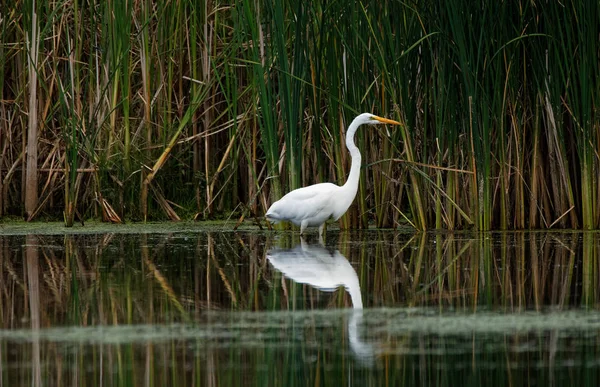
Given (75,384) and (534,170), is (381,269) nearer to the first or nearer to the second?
(534,170)

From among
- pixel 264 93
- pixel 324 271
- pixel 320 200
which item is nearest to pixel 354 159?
pixel 320 200

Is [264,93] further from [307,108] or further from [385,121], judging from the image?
[385,121]

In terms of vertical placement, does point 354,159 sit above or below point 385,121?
below

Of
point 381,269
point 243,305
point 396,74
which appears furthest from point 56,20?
point 243,305

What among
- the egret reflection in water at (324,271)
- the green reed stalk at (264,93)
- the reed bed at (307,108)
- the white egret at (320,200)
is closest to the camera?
the egret reflection in water at (324,271)

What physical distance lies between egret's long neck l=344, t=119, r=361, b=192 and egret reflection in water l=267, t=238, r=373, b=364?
26.5 inches

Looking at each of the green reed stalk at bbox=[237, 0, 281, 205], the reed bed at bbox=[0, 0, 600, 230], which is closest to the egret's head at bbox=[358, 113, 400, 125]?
the reed bed at bbox=[0, 0, 600, 230]

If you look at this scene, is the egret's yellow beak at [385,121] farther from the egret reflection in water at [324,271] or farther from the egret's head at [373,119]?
the egret reflection in water at [324,271]

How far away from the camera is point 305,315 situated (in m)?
4.63

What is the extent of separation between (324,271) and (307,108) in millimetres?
3613

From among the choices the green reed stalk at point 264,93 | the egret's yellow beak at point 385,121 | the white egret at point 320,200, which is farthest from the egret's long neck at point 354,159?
the green reed stalk at point 264,93

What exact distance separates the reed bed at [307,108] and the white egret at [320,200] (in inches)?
10.0

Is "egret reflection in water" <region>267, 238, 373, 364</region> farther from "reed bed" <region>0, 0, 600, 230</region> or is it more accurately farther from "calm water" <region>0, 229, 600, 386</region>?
"reed bed" <region>0, 0, 600, 230</region>

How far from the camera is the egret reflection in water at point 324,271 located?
4.27m
